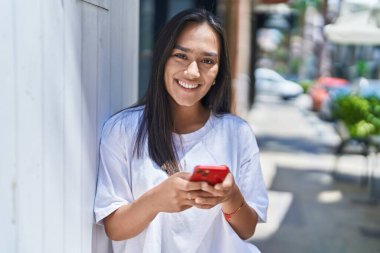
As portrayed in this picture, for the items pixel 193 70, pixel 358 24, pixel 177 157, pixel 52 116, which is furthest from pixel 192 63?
pixel 358 24

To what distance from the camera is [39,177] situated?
1230 millimetres

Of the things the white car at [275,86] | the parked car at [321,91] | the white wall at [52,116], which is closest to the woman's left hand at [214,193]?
the white wall at [52,116]

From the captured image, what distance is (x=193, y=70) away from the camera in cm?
166

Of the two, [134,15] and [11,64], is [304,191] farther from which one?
[11,64]

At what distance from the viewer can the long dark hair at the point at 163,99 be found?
1.69 m

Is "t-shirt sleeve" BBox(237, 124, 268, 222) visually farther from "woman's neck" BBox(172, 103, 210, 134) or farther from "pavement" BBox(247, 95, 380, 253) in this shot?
"pavement" BBox(247, 95, 380, 253)

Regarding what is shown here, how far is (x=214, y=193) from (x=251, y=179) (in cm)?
33

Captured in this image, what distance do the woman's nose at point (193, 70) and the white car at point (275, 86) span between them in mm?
25146

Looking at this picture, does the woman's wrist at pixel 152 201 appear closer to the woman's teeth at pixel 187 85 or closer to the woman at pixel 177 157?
the woman at pixel 177 157

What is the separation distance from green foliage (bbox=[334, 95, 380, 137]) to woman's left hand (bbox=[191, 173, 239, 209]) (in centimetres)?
649

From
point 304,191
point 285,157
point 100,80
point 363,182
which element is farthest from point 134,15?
point 285,157

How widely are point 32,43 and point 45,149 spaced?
9.9 inches

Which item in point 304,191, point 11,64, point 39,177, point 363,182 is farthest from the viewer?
point 363,182

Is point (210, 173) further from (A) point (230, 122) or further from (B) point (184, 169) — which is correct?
(A) point (230, 122)
